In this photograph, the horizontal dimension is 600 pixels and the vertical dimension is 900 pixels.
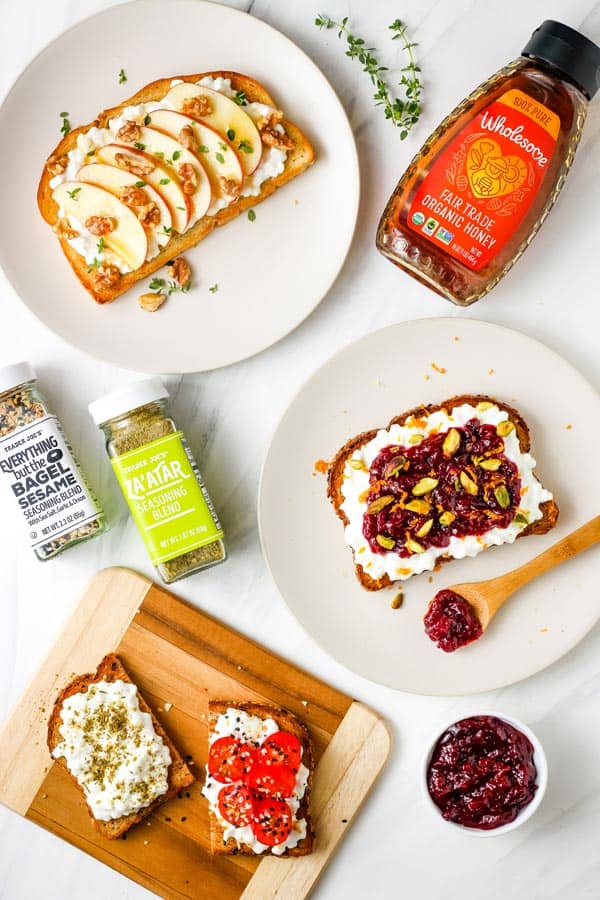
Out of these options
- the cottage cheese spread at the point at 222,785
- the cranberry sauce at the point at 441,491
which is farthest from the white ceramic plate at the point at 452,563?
the cottage cheese spread at the point at 222,785

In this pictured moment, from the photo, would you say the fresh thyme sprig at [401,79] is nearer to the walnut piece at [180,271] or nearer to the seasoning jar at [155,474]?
the walnut piece at [180,271]

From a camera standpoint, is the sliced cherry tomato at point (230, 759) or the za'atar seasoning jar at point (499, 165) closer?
the za'atar seasoning jar at point (499, 165)

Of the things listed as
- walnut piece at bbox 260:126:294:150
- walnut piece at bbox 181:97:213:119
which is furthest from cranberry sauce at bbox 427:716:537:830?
walnut piece at bbox 181:97:213:119

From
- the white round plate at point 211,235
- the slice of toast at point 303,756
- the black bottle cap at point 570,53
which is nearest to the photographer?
the black bottle cap at point 570,53

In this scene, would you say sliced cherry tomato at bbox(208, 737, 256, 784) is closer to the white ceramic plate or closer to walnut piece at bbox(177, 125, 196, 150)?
the white ceramic plate

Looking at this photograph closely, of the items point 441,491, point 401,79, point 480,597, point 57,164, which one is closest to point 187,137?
point 57,164

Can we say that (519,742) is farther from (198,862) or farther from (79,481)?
(79,481)
